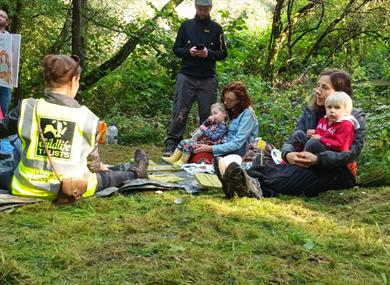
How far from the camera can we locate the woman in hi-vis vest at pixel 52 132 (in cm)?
366

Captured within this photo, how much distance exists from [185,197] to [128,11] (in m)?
11.7

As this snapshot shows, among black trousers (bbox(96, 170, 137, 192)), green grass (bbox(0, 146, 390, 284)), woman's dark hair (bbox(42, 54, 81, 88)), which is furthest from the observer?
black trousers (bbox(96, 170, 137, 192))

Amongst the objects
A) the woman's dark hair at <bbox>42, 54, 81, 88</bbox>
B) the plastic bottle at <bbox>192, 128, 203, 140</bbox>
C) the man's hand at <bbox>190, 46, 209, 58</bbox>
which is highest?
the man's hand at <bbox>190, 46, 209, 58</bbox>

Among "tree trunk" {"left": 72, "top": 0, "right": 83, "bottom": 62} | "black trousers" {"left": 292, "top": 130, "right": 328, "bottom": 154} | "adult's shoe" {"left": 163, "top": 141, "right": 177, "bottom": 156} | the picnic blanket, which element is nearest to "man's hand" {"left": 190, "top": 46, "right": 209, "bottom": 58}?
"adult's shoe" {"left": 163, "top": 141, "right": 177, "bottom": 156}

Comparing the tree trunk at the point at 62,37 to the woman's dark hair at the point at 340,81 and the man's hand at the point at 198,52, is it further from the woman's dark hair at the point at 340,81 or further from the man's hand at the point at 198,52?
the woman's dark hair at the point at 340,81

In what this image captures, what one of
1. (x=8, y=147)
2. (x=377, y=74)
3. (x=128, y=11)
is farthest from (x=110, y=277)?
(x=128, y=11)

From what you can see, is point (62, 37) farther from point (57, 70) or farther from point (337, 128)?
point (337, 128)

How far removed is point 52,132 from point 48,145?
0.09 meters

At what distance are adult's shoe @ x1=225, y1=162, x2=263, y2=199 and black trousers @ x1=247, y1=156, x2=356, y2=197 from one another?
21cm

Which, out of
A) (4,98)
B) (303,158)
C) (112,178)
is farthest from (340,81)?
(4,98)

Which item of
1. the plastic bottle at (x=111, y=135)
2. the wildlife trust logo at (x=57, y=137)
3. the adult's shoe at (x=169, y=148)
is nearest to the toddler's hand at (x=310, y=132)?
the wildlife trust logo at (x=57, y=137)

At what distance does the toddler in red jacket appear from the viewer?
14.0 feet

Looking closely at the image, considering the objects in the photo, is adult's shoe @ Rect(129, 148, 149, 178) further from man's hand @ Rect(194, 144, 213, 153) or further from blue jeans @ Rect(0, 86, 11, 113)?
blue jeans @ Rect(0, 86, 11, 113)

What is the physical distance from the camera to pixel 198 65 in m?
6.46
